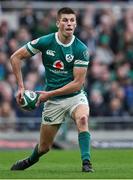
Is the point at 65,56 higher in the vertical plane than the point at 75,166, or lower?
higher

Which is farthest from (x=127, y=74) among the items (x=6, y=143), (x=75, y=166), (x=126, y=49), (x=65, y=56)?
(x=65, y=56)

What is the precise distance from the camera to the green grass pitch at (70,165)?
35.5 feet

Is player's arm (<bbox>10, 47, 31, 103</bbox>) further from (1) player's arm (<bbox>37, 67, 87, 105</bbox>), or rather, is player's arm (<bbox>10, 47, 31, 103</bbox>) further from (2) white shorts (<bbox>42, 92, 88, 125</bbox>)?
(2) white shorts (<bbox>42, 92, 88, 125</bbox>)

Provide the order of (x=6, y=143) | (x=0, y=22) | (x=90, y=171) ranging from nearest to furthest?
1. (x=90, y=171)
2. (x=6, y=143)
3. (x=0, y=22)

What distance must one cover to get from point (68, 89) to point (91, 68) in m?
9.42

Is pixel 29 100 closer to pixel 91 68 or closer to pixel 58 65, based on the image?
pixel 58 65

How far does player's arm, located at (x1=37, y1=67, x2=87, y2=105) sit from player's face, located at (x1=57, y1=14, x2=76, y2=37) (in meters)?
0.49

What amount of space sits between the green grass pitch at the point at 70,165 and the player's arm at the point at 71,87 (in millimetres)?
1020

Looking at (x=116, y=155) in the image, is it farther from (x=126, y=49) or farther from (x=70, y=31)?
(x=126, y=49)

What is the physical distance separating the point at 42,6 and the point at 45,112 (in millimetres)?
10164

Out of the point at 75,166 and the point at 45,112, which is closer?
the point at 45,112

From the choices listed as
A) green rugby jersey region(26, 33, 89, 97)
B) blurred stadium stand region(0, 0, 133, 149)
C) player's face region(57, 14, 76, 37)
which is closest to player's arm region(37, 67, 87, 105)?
green rugby jersey region(26, 33, 89, 97)

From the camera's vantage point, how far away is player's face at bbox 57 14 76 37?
11.4m

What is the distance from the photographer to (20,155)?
15.7 m
